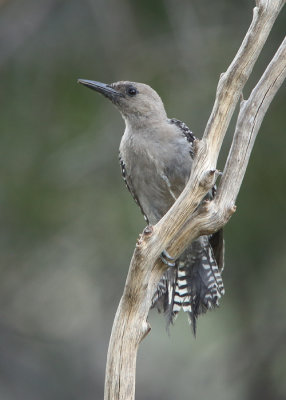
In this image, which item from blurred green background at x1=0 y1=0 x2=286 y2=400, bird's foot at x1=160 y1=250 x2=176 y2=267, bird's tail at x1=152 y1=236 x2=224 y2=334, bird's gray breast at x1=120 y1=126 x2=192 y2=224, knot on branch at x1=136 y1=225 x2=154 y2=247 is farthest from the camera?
blurred green background at x1=0 y1=0 x2=286 y2=400

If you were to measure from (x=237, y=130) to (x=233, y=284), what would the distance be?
12.0ft

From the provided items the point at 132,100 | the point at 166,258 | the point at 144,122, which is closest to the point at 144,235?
the point at 166,258

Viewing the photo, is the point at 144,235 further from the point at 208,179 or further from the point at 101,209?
the point at 101,209

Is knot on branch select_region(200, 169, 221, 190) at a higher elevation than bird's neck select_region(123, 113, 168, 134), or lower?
lower

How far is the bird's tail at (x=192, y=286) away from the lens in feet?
18.2

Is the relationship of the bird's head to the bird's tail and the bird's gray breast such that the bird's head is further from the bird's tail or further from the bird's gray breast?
the bird's tail

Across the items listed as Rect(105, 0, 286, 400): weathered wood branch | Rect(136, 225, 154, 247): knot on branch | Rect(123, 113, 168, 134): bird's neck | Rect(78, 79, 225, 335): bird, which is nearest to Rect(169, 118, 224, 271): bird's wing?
Rect(78, 79, 225, 335): bird

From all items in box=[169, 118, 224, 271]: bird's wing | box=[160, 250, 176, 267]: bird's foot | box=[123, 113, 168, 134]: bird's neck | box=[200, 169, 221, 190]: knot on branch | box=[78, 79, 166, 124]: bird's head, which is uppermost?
box=[78, 79, 166, 124]: bird's head

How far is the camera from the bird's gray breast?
5.35 m

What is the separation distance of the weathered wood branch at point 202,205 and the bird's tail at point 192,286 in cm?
128

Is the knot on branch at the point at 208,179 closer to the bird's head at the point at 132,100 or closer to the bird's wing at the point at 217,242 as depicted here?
the bird's wing at the point at 217,242

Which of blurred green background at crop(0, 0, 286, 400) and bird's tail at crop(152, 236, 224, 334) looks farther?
blurred green background at crop(0, 0, 286, 400)

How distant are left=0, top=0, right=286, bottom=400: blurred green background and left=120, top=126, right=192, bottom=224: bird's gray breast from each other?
2.01 metres

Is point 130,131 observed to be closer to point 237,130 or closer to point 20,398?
point 237,130
